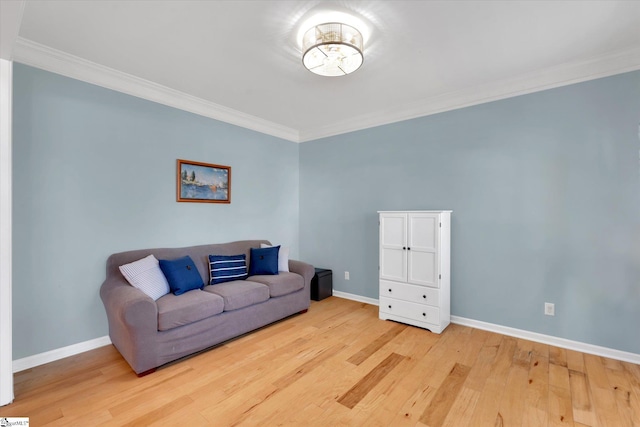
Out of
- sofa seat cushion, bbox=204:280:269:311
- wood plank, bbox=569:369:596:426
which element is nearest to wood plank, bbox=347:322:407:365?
sofa seat cushion, bbox=204:280:269:311

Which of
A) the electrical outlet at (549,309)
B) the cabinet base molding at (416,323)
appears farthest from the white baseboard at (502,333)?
the cabinet base molding at (416,323)

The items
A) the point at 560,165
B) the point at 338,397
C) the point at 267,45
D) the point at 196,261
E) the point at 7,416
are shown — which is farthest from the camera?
the point at 196,261

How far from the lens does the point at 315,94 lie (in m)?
3.24

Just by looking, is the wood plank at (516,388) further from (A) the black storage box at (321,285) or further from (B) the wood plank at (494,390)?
(A) the black storage box at (321,285)

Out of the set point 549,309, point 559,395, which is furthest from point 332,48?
point 549,309

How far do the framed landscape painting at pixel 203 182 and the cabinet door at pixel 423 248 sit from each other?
7.77 feet

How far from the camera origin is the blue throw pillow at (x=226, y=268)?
10.4 feet

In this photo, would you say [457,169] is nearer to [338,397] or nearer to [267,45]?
[267,45]

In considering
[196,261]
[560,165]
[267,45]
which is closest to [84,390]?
[196,261]

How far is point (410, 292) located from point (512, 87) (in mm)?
2392

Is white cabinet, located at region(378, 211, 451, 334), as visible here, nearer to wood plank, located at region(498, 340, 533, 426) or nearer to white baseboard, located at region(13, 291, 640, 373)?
white baseboard, located at region(13, 291, 640, 373)

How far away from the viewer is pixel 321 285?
13.4 ft

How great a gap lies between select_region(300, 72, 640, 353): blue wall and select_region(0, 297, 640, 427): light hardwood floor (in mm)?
389

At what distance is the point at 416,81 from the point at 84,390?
12.7 ft
